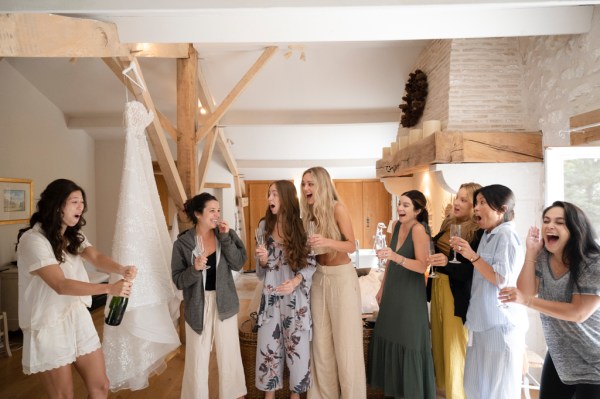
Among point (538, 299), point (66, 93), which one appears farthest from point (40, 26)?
point (66, 93)

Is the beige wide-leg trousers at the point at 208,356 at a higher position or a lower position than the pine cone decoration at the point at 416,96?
lower

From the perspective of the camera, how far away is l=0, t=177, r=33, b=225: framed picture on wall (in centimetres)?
473

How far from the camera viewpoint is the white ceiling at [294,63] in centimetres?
186

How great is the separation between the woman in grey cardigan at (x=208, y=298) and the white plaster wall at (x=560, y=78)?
2.36 m

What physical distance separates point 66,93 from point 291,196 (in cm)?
479

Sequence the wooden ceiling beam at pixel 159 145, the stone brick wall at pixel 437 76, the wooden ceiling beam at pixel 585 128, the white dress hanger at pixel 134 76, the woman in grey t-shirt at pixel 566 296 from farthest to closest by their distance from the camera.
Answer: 1. the stone brick wall at pixel 437 76
2. the wooden ceiling beam at pixel 159 145
3. the white dress hanger at pixel 134 76
4. the wooden ceiling beam at pixel 585 128
5. the woman in grey t-shirt at pixel 566 296

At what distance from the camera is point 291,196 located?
2486mm

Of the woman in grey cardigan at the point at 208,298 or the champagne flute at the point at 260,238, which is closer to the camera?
the champagne flute at the point at 260,238

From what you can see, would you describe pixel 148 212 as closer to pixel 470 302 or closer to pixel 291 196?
pixel 291 196

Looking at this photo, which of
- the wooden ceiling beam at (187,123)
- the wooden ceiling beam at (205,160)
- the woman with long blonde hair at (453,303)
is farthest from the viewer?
the wooden ceiling beam at (205,160)

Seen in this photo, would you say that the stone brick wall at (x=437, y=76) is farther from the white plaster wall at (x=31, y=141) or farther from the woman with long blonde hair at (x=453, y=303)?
the white plaster wall at (x=31, y=141)

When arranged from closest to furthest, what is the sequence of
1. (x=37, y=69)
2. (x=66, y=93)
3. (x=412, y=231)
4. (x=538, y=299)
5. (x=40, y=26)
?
1. (x=538, y=299)
2. (x=40, y=26)
3. (x=412, y=231)
4. (x=37, y=69)
5. (x=66, y=93)

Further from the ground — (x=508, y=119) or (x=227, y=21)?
(x=227, y=21)

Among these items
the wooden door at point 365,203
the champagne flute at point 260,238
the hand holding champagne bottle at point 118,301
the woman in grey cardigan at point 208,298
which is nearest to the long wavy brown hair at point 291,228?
the champagne flute at point 260,238
